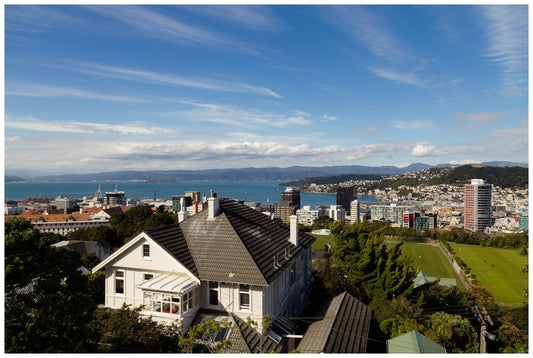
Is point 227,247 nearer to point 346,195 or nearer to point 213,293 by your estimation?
point 213,293

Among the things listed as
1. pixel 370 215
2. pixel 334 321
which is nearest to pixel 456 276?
pixel 334 321


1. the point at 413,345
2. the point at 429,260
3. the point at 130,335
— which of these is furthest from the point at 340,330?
the point at 429,260

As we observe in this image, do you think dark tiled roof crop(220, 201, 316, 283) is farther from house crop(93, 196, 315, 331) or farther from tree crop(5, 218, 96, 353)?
tree crop(5, 218, 96, 353)

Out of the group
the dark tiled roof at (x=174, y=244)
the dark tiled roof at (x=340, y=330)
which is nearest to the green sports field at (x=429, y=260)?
the dark tiled roof at (x=340, y=330)

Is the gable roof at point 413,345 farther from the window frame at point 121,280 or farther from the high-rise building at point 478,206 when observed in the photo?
the high-rise building at point 478,206

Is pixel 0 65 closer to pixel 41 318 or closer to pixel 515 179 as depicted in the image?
pixel 41 318

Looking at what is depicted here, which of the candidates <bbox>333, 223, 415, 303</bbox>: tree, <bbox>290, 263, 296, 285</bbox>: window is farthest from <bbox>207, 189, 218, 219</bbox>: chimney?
<bbox>333, 223, 415, 303</bbox>: tree

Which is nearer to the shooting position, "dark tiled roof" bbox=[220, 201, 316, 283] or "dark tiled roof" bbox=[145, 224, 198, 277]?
"dark tiled roof" bbox=[145, 224, 198, 277]

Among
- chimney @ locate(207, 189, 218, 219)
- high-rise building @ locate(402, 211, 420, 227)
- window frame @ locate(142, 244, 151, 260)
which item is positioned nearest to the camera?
window frame @ locate(142, 244, 151, 260)
